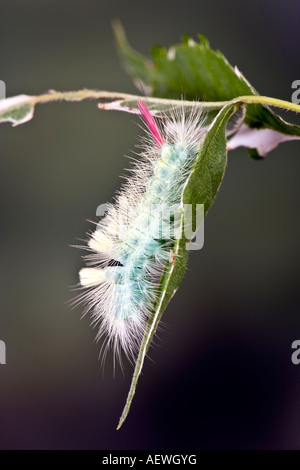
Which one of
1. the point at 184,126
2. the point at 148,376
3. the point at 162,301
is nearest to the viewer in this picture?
the point at 162,301

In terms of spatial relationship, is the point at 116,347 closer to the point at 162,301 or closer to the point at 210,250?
the point at 162,301

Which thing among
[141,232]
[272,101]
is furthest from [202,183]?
[141,232]

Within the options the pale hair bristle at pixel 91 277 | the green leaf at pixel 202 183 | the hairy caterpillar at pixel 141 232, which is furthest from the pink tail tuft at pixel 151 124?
the pale hair bristle at pixel 91 277

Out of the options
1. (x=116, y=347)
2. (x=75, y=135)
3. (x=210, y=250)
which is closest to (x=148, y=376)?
(x=210, y=250)

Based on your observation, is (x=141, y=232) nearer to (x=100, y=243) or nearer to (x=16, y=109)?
(x=100, y=243)

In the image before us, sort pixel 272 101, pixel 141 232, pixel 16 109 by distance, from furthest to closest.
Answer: pixel 141 232 < pixel 16 109 < pixel 272 101

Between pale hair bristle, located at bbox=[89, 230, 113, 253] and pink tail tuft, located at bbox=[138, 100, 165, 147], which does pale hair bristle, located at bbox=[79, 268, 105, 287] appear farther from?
pink tail tuft, located at bbox=[138, 100, 165, 147]
